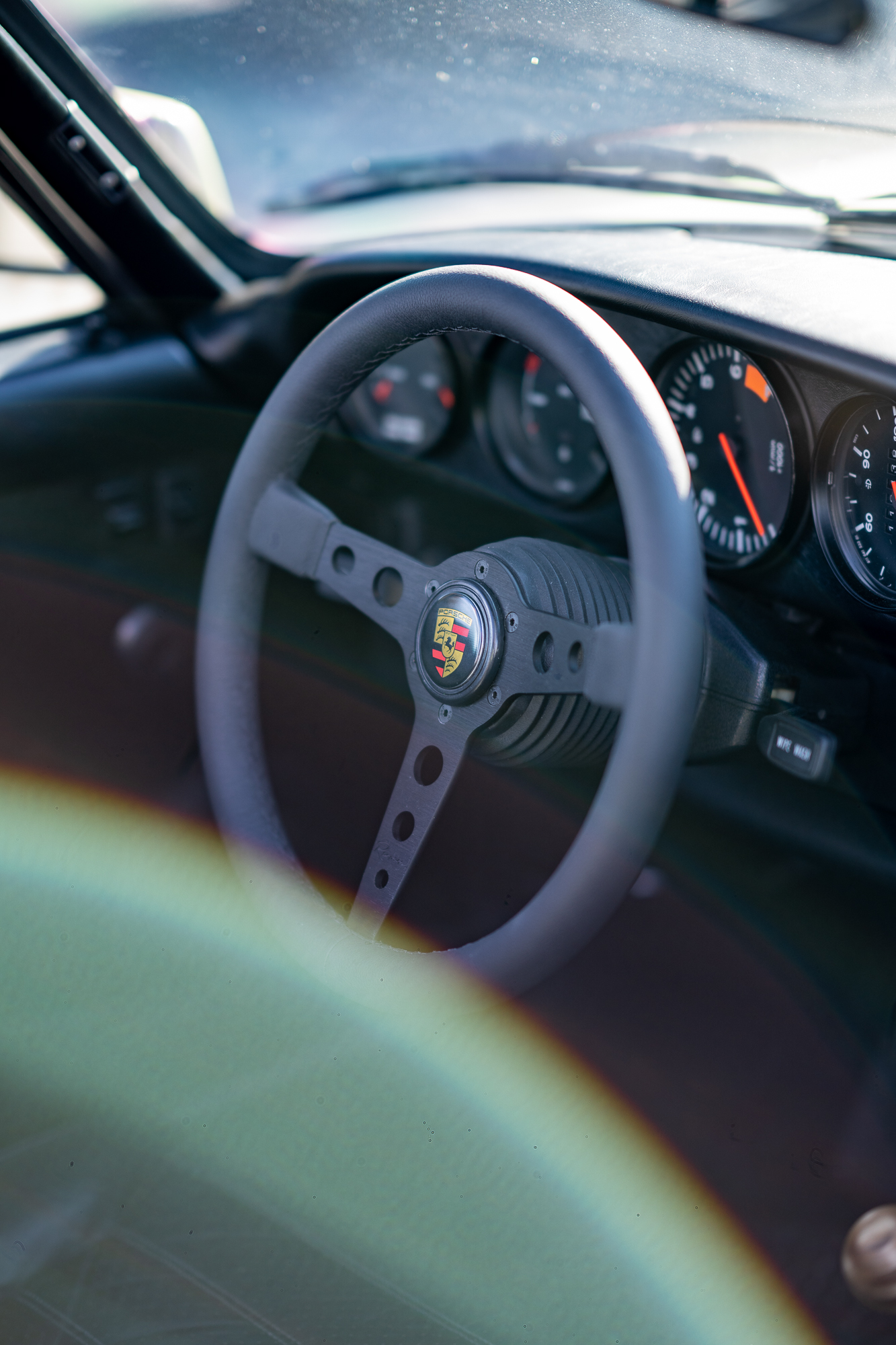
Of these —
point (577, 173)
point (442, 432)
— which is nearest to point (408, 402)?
point (442, 432)

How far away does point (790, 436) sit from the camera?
1.31 m

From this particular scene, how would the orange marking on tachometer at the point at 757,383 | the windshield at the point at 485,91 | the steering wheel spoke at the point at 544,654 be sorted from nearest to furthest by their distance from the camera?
the steering wheel spoke at the point at 544,654, the orange marking on tachometer at the point at 757,383, the windshield at the point at 485,91

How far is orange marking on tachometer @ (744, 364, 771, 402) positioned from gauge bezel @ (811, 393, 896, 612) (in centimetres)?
9

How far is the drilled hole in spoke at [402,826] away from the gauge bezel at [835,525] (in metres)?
0.57

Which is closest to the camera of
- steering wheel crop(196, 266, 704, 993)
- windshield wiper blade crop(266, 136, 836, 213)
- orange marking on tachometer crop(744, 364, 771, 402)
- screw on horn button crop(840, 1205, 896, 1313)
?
steering wheel crop(196, 266, 704, 993)

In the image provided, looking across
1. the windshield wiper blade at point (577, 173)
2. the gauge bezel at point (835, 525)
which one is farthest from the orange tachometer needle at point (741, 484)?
the windshield wiper blade at point (577, 173)

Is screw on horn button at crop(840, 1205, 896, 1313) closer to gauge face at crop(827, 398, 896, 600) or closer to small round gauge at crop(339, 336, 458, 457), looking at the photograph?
gauge face at crop(827, 398, 896, 600)

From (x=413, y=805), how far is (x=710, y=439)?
2.06ft

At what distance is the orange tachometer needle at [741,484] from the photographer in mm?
1411

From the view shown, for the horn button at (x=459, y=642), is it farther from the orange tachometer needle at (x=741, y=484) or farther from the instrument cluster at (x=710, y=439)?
the orange tachometer needle at (x=741, y=484)

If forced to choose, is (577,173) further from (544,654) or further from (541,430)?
(544,654)

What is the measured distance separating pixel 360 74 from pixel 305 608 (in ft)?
2.75

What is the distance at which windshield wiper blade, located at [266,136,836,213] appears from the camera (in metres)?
1.64

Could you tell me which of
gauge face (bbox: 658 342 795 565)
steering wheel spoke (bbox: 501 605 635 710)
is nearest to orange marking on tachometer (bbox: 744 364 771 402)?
gauge face (bbox: 658 342 795 565)
